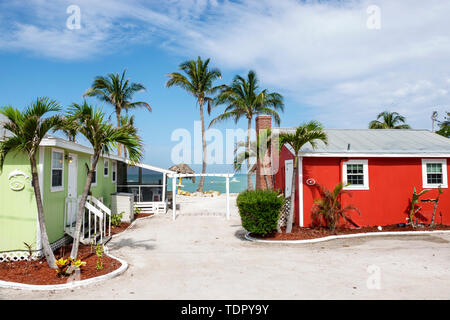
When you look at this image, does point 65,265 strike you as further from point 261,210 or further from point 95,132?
point 261,210

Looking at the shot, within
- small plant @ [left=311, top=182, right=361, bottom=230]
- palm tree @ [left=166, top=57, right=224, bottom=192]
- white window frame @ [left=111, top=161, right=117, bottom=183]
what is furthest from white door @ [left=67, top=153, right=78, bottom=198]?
palm tree @ [left=166, top=57, right=224, bottom=192]

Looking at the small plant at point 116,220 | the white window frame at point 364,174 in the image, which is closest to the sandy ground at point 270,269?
the small plant at point 116,220

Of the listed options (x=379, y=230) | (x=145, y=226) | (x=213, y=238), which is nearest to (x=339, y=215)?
(x=379, y=230)

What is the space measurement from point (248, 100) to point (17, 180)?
21.0 meters

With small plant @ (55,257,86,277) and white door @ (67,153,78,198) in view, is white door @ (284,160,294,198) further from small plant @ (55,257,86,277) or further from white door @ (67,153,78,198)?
small plant @ (55,257,86,277)

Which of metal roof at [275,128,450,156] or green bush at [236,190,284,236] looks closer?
green bush at [236,190,284,236]

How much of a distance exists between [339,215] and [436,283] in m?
5.75

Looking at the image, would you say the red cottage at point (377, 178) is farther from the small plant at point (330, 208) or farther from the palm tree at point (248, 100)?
the palm tree at point (248, 100)

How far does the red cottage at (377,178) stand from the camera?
11.7m

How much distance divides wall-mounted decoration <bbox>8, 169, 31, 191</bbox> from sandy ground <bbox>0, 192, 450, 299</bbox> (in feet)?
9.07

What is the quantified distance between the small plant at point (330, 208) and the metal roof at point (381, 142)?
1.50 meters

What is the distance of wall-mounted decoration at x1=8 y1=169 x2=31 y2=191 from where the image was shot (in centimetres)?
752

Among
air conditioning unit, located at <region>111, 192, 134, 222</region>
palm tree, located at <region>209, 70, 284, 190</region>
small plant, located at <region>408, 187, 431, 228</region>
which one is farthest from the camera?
palm tree, located at <region>209, 70, 284, 190</region>

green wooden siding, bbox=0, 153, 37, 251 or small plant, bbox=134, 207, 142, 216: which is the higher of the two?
green wooden siding, bbox=0, 153, 37, 251
